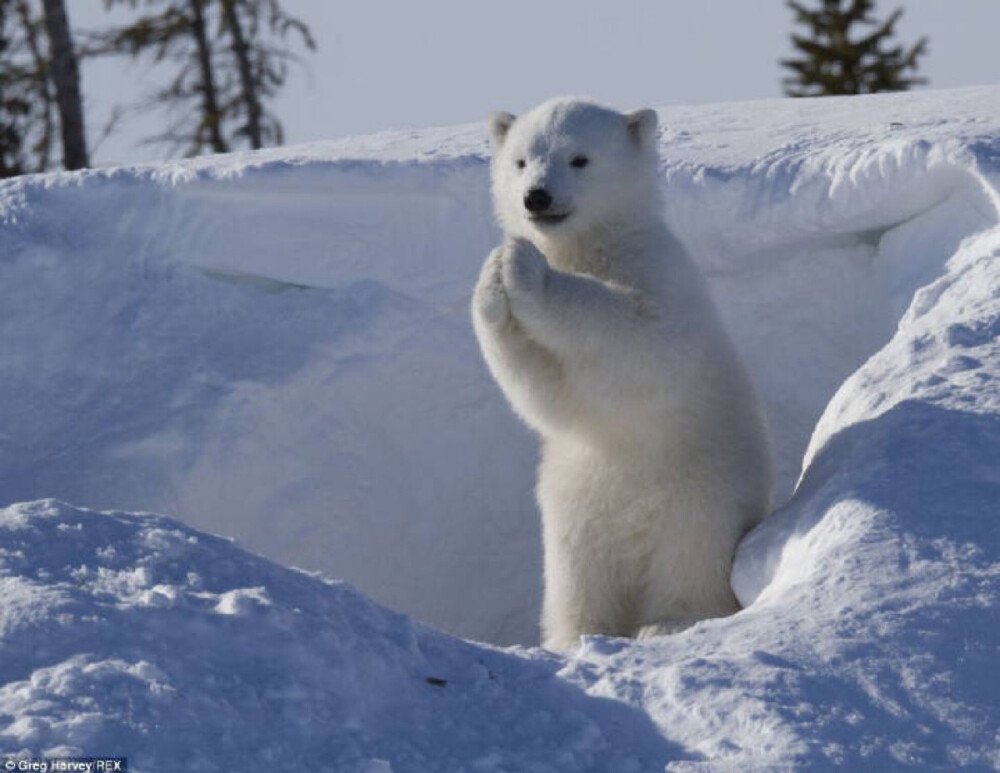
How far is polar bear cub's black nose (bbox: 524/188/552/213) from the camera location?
15.9 ft

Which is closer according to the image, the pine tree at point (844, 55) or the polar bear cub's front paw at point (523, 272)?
the polar bear cub's front paw at point (523, 272)

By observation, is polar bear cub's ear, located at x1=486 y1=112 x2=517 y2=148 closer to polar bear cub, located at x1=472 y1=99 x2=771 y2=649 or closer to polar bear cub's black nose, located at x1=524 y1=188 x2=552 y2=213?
polar bear cub, located at x1=472 y1=99 x2=771 y2=649

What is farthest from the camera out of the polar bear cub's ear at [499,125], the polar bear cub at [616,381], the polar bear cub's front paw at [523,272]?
the polar bear cub's ear at [499,125]

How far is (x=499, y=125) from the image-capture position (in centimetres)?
536

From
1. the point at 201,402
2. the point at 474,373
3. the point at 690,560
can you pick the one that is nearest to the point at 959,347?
the point at 690,560

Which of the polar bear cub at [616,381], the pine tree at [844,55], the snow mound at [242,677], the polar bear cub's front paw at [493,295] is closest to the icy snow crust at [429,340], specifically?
the polar bear cub at [616,381]

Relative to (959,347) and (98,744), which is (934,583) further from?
(98,744)

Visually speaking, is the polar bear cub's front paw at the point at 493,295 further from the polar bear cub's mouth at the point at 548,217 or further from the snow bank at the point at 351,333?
the snow bank at the point at 351,333

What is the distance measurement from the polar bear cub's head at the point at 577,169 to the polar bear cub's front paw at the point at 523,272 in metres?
0.32

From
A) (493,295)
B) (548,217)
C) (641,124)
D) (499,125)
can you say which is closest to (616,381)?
(493,295)

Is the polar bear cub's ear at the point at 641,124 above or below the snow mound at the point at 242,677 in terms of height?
above

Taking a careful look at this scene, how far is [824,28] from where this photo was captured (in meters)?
23.1

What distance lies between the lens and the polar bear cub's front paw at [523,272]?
455 cm

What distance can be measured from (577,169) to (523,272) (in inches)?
22.3
